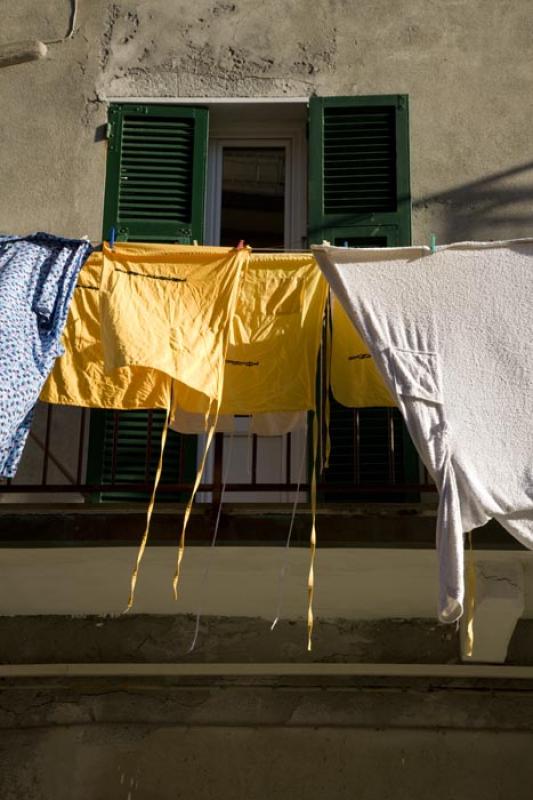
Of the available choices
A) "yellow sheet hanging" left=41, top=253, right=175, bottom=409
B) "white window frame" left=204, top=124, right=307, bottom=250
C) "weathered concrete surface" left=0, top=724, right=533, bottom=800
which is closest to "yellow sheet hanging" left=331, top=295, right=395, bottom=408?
"yellow sheet hanging" left=41, top=253, right=175, bottom=409

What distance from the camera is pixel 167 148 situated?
7719mm

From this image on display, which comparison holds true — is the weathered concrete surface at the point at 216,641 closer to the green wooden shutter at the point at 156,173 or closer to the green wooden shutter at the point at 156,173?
the green wooden shutter at the point at 156,173

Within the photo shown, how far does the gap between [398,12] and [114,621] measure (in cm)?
428

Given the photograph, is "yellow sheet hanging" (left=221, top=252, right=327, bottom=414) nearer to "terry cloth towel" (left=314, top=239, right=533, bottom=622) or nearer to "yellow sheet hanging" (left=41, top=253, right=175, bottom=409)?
"yellow sheet hanging" (left=41, top=253, right=175, bottom=409)

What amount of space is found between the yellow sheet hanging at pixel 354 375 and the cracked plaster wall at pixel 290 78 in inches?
55.1

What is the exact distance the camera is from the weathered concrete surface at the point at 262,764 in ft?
21.5

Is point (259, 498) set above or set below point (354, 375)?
below

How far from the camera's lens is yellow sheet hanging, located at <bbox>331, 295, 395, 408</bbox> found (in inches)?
251

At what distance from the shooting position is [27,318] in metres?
5.66

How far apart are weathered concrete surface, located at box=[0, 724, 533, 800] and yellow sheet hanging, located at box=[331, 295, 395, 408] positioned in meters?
1.82

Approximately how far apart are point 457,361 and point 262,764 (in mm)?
2593

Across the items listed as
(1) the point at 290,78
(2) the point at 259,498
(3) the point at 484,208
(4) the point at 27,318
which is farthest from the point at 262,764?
(1) the point at 290,78

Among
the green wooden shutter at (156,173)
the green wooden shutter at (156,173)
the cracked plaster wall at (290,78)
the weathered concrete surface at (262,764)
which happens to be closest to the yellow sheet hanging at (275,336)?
the green wooden shutter at (156,173)

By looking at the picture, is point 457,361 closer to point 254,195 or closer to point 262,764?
point 262,764
